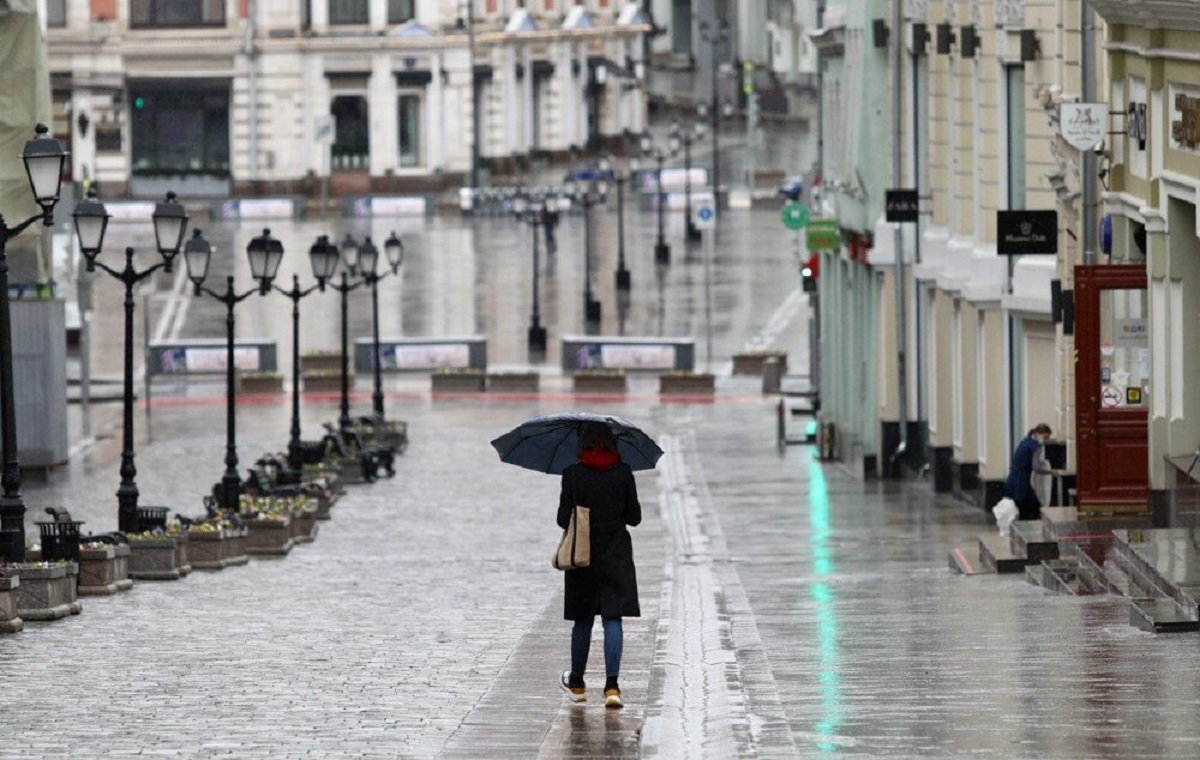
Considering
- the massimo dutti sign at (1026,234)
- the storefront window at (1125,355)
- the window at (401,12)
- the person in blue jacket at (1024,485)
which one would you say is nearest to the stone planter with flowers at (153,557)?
the person in blue jacket at (1024,485)

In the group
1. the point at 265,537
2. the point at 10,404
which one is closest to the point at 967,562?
the point at 10,404

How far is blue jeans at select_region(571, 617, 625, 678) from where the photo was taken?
1719 centimetres

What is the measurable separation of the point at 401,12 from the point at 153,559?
85601 mm

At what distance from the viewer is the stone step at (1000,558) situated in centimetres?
2583

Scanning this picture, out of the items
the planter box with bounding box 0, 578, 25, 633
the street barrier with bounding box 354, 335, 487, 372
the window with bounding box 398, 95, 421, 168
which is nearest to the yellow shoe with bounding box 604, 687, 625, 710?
the planter box with bounding box 0, 578, 25, 633

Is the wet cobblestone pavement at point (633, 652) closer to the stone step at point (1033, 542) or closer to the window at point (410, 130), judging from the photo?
the stone step at point (1033, 542)

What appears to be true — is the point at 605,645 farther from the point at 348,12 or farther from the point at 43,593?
the point at 348,12

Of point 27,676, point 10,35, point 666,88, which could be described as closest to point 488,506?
point 10,35

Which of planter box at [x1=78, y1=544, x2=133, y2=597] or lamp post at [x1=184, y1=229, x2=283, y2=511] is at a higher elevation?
lamp post at [x1=184, y1=229, x2=283, y2=511]

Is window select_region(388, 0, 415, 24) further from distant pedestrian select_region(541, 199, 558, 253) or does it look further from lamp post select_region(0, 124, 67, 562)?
lamp post select_region(0, 124, 67, 562)

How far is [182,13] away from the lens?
111125 millimetres

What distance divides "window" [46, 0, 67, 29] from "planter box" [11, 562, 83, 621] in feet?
292

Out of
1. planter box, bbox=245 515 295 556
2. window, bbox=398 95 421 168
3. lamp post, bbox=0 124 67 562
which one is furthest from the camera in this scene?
window, bbox=398 95 421 168

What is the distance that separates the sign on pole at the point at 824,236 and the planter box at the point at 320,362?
586 inches
